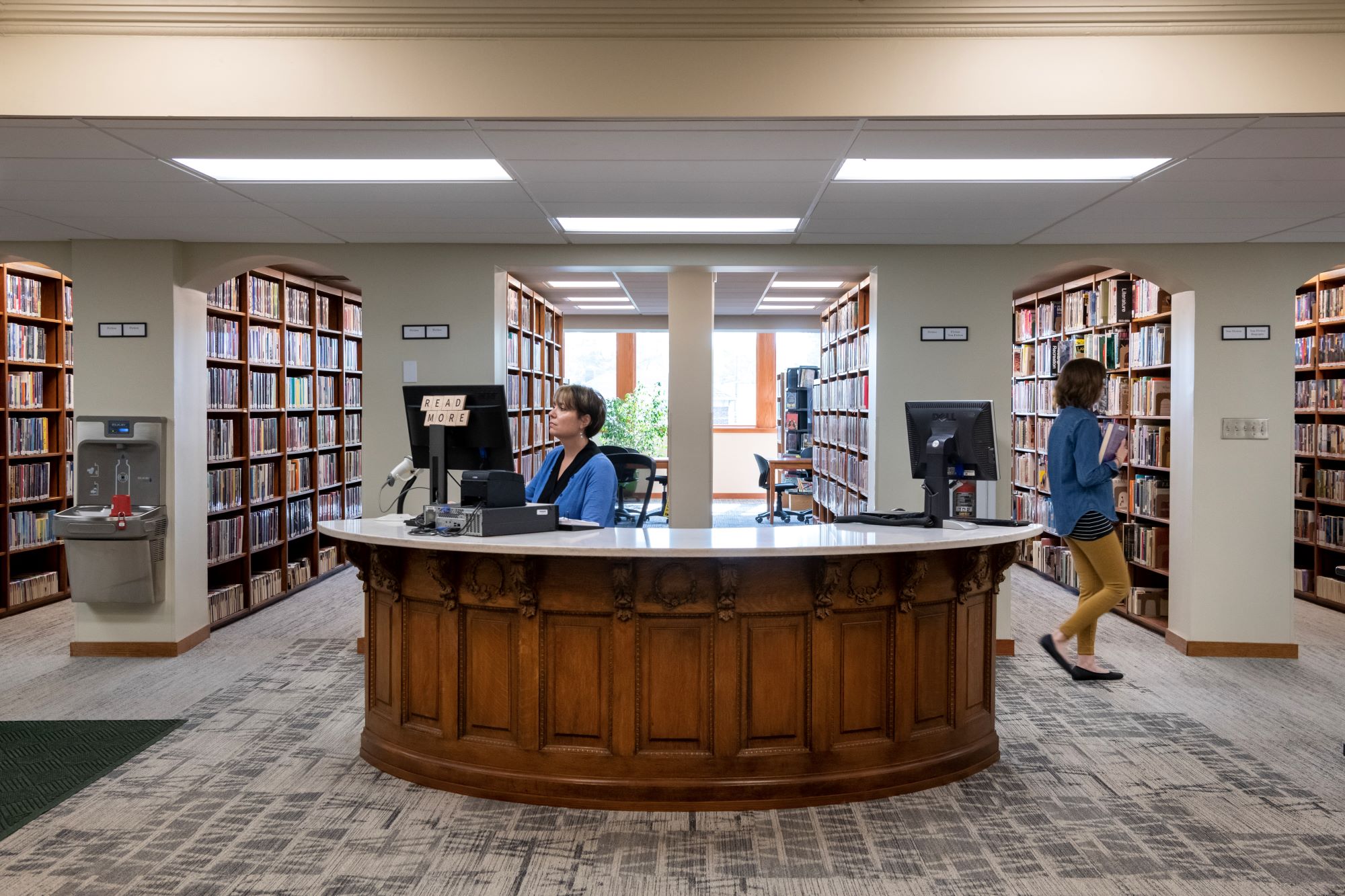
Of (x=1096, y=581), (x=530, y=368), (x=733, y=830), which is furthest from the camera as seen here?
(x=530, y=368)

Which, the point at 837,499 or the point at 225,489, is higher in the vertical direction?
the point at 225,489

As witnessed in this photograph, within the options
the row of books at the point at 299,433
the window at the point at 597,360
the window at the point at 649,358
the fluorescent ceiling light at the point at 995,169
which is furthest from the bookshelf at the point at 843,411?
the window at the point at 597,360

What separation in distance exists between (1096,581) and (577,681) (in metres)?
3.04

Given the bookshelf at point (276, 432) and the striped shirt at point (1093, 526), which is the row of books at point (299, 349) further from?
the striped shirt at point (1093, 526)

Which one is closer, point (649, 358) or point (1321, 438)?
point (1321, 438)

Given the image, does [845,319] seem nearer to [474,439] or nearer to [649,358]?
[474,439]

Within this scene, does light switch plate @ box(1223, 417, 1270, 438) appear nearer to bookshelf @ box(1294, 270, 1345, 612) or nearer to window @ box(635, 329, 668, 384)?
bookshelf @ box(1294, 270, 1345, 612)

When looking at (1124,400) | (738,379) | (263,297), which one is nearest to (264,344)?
(263,297)

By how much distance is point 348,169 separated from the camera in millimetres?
4281

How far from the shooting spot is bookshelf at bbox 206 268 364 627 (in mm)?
7234

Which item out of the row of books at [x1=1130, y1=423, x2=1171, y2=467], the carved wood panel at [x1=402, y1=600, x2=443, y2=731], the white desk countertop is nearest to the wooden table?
the row of books at [x1=1130, y1=423, x2=1171, y2=467]

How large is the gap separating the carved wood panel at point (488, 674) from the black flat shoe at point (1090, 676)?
10.7 feet

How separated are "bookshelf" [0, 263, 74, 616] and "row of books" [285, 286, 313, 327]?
1.56m

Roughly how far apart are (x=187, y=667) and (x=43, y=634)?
1.58m
